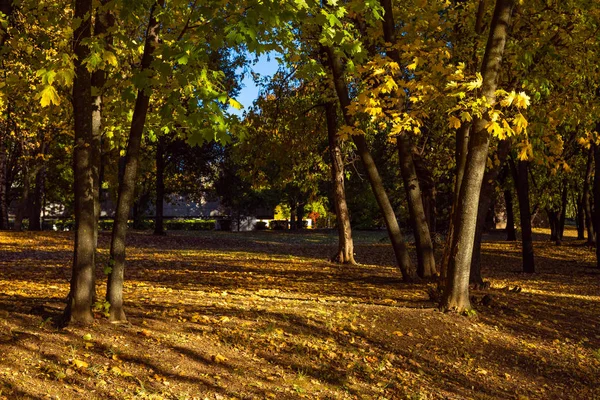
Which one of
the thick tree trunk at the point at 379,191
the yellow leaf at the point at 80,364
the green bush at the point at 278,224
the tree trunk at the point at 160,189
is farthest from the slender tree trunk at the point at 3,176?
the green bush at the point at 278,224

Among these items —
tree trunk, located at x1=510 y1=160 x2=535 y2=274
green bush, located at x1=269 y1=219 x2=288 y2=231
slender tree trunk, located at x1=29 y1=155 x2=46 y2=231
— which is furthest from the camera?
Result: green bush, located at x1=269 y1=219 x2=288 y2=231

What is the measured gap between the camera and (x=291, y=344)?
8258 millimetres

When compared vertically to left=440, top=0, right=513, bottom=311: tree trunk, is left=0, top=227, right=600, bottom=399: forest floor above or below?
below

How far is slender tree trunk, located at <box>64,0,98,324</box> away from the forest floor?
0.34m

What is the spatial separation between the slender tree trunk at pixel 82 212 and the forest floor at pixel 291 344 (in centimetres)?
34

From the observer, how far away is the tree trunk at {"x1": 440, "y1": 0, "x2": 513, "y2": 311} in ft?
33.2

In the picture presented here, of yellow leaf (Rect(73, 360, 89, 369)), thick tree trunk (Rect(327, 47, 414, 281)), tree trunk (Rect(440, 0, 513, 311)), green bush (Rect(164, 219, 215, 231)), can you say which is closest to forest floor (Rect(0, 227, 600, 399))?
yellow leaf (Rect(73, 360, 89, 369))

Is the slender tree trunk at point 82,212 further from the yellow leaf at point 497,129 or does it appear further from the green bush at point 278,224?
the green bush at point 278,224

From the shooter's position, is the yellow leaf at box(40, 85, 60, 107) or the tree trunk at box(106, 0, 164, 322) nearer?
the yellow leaf at box(40, 85, 60, 107)

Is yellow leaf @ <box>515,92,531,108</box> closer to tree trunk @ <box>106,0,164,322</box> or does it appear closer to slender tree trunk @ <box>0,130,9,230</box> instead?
tree trunk @ <box>106,0,164,322</box>

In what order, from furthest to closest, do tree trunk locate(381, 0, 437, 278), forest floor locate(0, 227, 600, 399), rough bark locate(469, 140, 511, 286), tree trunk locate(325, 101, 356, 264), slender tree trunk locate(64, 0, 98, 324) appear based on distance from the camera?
tree trunk locate(325, 101, 356, 264) → tree trunk locate(381, 0, 437, 278) → rough bark locate(469, 140, 511, 286) → slender tree trunk locate(64, 0, 98, 324) → forest floor locate(0, 227, 600, 399)

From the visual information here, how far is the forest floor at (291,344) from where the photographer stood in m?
6.58

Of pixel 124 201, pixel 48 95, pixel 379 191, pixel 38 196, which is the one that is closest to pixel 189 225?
pixel 38 196

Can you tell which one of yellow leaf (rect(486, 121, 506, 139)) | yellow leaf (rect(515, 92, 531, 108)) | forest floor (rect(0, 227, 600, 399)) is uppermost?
yellow leaf (rect(515, 92, 531, 108))
